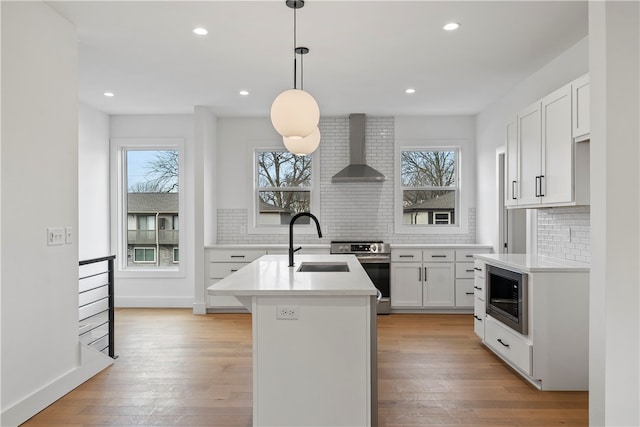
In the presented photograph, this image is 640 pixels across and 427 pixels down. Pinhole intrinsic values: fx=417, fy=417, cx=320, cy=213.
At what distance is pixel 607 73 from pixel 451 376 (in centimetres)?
240

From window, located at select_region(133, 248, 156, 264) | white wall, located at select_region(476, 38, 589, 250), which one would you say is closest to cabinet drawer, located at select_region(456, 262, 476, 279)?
white wall, located at select_region(476, 38, 589, 250)

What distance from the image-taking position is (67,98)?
3107 mm

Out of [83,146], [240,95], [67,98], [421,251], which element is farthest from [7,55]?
[421,251]

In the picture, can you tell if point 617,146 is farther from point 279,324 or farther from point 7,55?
point 7,55

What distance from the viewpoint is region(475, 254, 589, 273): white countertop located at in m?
3.10

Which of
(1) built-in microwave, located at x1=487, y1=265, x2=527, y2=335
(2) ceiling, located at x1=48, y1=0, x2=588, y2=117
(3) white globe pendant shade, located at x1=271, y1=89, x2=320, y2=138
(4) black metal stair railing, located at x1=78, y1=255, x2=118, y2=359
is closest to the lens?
(3) white globe pendant shade, located at x1=271, y1=89, x2=320, y2=138

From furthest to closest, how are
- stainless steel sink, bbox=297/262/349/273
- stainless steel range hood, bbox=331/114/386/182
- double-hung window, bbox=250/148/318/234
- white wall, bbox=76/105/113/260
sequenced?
double-hung window, bbox=250/148/318/234 → stainless steel range hood, bbox=331/114/386/182 → white wall, bbox=76/105/113/260 → stainless steel sink, bbox=297/262/349/273

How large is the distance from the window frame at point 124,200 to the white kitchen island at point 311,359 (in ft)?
13.6

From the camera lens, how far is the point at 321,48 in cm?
362

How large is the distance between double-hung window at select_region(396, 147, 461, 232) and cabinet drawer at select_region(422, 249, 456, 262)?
710 mm

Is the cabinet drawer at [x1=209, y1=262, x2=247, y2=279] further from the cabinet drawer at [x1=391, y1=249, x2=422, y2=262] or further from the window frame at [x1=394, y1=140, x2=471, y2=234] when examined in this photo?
the window frame at [x1=394, y1=140, x2=471, y2=234]

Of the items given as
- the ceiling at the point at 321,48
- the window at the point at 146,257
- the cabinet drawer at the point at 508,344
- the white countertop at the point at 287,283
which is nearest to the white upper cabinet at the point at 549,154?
the ceiling at the point at 321,48

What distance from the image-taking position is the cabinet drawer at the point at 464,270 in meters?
5.50

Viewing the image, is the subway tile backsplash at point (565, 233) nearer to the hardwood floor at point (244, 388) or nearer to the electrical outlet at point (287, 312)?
the hardwood floor at point (244, 388)
